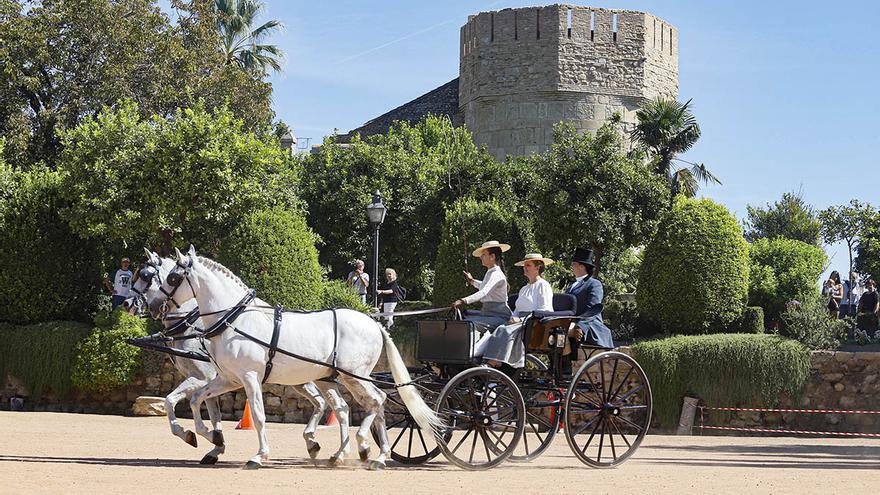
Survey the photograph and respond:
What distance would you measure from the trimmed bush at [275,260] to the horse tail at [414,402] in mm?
9756

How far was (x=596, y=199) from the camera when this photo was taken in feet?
81.4

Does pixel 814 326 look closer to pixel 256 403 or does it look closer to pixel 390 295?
pixel 390 295

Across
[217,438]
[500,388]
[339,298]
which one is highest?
[339,298]

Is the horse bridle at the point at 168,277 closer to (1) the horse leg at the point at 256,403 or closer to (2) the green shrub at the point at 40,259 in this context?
(1) the horse leg at the point at 256,403

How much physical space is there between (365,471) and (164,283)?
2.59 metres

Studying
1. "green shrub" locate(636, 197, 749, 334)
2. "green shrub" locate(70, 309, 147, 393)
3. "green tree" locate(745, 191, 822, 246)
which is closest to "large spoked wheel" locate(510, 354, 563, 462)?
"green shrub" locate(636, 197, 749, 334)

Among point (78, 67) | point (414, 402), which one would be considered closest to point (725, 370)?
point (414, 402)

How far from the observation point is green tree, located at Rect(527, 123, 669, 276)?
973 inches

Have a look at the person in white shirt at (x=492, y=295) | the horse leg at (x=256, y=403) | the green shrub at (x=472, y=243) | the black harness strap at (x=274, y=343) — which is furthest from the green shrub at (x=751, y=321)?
the horse leg at (x=256, y=403)

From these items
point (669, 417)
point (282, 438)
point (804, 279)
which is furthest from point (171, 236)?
point (804, 279)

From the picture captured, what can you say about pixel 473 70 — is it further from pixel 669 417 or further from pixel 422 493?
pixel 422 493

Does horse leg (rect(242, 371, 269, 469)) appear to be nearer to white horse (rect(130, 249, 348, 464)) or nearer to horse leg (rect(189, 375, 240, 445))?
horse leg (rect(189, 375, 240, 445))

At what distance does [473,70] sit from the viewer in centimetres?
4097

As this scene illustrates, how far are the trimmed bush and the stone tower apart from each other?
18.9 m
